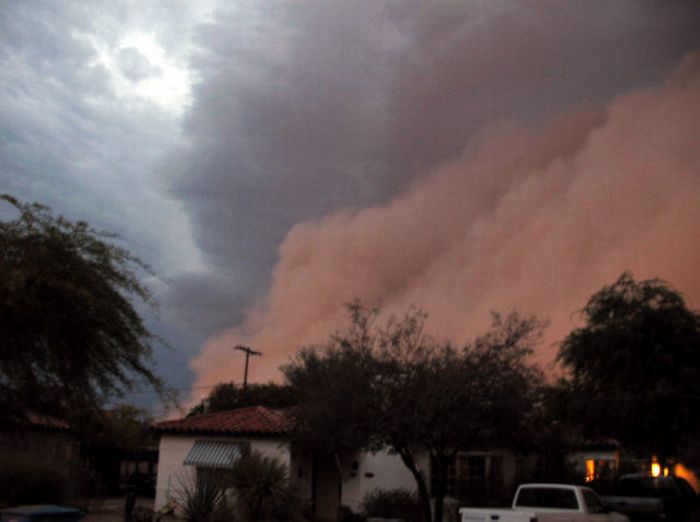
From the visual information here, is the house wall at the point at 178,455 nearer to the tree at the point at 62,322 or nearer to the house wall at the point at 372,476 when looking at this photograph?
the house wall at the point at 372,476

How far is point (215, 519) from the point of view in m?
14.7

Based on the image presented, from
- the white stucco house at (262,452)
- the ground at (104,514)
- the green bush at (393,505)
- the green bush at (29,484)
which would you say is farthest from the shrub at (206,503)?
the white stucco house at (262,452)

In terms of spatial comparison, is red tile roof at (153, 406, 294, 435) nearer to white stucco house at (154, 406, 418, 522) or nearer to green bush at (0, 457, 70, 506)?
white stucco house at (154, 406, 418, 522)

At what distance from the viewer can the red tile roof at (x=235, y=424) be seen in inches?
1133

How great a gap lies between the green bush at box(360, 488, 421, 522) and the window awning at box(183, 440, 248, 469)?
4845 millimetres

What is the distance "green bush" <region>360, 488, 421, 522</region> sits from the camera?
83.9ft

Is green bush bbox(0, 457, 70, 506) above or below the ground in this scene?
above

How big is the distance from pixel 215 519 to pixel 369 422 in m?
6.53

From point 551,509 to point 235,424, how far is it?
15.4 metres

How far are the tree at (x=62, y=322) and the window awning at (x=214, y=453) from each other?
13565 millimetres

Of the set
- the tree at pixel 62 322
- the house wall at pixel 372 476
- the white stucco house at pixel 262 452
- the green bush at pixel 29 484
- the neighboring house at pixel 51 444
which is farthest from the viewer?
the neighboring house at pixel 51 444

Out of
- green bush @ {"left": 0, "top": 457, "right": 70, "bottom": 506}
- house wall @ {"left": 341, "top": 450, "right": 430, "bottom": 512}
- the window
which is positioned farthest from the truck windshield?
green bush @ {"left": 0, "top": 457, "right": 70, "bottom": 506}

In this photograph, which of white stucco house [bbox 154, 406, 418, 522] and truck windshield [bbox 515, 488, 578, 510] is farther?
white stucco house [bbox 154, 406, 418, 522]

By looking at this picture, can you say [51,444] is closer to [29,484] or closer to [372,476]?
[29,484]
